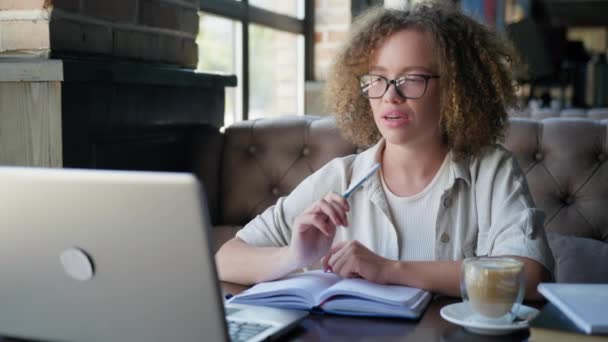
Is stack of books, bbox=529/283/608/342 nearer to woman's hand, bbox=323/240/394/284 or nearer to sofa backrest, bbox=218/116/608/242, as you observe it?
woman's hand, bbox=323/240/394/284

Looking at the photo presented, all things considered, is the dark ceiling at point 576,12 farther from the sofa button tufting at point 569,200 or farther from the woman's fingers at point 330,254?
the woman's fingers at point 330,254

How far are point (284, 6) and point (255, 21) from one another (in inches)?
21.8

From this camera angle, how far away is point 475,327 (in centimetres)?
103

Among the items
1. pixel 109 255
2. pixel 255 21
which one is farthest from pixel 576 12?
pixel 109 255

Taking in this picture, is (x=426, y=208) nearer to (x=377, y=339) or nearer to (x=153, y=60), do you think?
(x=377, y=339)

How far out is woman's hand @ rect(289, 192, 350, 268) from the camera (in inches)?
49.4

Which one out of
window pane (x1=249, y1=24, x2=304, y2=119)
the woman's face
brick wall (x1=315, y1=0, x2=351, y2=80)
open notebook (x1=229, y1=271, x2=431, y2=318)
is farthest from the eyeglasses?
brick wall (x1=315, y1=0, x2=351, y2=80)

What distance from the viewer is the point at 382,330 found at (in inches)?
42.3

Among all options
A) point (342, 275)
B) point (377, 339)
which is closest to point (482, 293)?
point (377, 339)

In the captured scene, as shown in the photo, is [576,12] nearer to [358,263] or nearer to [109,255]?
[358,263]

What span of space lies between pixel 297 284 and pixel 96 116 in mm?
829

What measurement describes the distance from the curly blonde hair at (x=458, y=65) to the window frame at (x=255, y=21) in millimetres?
1448

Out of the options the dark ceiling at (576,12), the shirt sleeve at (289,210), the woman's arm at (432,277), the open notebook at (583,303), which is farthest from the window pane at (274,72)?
the dark ceiling at (576,12)

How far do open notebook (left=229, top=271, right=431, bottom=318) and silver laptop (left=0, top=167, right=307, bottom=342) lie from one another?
1.11 feet
